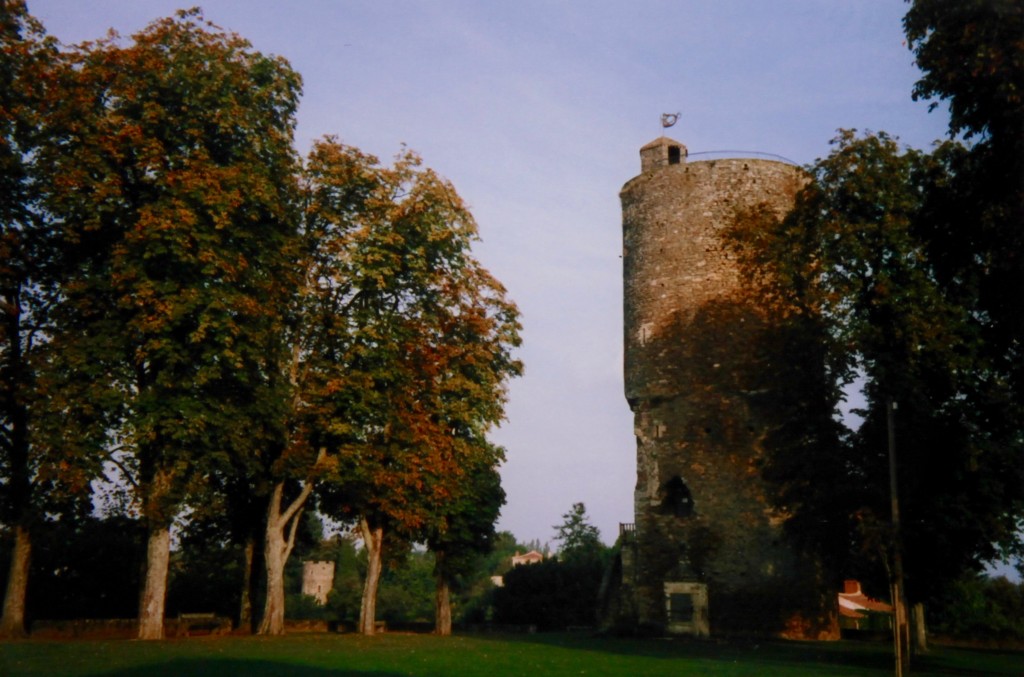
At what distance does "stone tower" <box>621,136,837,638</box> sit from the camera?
31.7 m

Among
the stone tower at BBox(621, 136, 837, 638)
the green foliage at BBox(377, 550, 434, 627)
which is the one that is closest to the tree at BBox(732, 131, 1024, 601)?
the stone tower at BBox(621, 136, 837, 638)

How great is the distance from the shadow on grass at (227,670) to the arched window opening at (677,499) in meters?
19.4

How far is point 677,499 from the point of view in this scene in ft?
113

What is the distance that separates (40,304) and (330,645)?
11157 mm

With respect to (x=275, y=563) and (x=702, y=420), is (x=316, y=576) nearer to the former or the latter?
(x=702, y=420)

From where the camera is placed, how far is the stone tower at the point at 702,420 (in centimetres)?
3172

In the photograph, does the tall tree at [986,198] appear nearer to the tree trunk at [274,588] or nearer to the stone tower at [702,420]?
the stone tower at [702,420]

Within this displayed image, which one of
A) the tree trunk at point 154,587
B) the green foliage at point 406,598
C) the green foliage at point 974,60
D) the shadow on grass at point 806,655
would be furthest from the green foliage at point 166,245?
the green foliage at point 406,598

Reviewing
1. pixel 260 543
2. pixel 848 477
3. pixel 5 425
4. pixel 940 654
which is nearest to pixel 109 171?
pixel 5 425

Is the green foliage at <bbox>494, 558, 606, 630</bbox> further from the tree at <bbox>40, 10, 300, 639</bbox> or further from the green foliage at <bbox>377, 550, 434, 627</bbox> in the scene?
the tree at <bbox>40, 10, 300, 639</bbox>

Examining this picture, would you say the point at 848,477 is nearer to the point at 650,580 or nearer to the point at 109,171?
the point at 650,580

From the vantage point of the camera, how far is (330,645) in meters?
23.5

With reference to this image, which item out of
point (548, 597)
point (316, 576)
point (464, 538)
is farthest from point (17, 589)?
point (316, 576)

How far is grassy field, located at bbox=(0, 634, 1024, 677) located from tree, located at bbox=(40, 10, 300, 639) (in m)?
4.12
